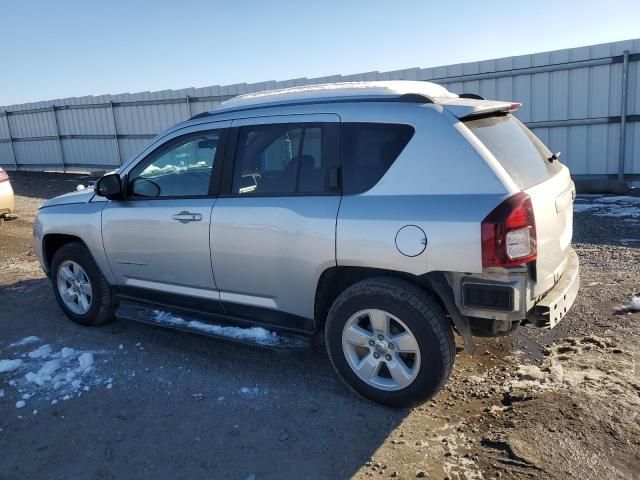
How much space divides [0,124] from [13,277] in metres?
17.2

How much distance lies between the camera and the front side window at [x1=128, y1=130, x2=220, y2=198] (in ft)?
13.9

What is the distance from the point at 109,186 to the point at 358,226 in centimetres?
233

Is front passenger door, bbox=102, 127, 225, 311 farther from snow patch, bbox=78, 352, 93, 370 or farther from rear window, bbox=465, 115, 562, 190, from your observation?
rear window, bbox=465, 115, 562, 190

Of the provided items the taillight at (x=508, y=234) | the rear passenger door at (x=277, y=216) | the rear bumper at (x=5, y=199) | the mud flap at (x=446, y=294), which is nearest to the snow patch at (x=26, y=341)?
the rear passenger door at (x=277, y=216)

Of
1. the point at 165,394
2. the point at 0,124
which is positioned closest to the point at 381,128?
the point at 165,394

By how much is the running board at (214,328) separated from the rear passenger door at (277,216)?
0.33ft

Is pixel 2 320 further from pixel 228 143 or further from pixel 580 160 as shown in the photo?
pixel 580 160

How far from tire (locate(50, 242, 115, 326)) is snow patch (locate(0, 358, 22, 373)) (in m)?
0.78

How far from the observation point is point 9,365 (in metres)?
4.34

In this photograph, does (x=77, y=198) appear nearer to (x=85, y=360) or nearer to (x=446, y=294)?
(x=85, y=360)

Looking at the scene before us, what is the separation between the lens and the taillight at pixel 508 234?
9.78 feet

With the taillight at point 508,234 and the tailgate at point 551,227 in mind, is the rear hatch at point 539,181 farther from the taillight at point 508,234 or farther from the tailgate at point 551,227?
the taillight at point 508,234

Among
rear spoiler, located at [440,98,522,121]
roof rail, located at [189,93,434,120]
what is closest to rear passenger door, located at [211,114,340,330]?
roof rail, located at [189,93,434,120]

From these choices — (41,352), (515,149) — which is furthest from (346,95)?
(41,352)
